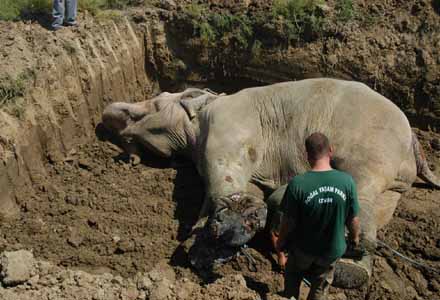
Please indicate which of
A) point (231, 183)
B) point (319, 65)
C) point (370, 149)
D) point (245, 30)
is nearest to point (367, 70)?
point (319, 65)

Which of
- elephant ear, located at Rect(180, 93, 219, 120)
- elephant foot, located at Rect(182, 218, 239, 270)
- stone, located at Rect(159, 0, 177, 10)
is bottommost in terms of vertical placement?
elephant foot, located at Rect(182, 218, 239, 270)

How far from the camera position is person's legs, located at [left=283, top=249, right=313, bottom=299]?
180 inches

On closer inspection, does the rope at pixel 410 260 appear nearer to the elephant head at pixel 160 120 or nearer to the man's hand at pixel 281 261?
the man's hand at pixel 281 261

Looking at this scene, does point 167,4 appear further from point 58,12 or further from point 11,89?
point 11,89

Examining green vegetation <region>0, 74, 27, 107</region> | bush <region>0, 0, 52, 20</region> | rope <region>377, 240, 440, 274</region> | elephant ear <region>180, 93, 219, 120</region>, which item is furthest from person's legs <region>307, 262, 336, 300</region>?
bush <region>0, 0, 52, 20</region>

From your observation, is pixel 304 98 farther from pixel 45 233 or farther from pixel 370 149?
pixel 45 233

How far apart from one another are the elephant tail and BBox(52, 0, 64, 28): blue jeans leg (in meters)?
5.08

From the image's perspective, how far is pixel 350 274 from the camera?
5160mm

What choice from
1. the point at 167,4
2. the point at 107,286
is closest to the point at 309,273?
the point at 107,286

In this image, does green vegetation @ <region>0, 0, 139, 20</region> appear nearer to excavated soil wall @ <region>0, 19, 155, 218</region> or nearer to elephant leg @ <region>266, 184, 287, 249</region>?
excavated soil wall @ <region>0, 19, 155, 218</region>

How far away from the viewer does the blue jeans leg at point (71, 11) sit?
7910mm

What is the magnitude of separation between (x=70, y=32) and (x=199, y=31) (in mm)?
2004

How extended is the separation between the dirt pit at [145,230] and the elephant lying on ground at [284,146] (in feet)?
0.94

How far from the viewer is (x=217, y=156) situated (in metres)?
6.34
